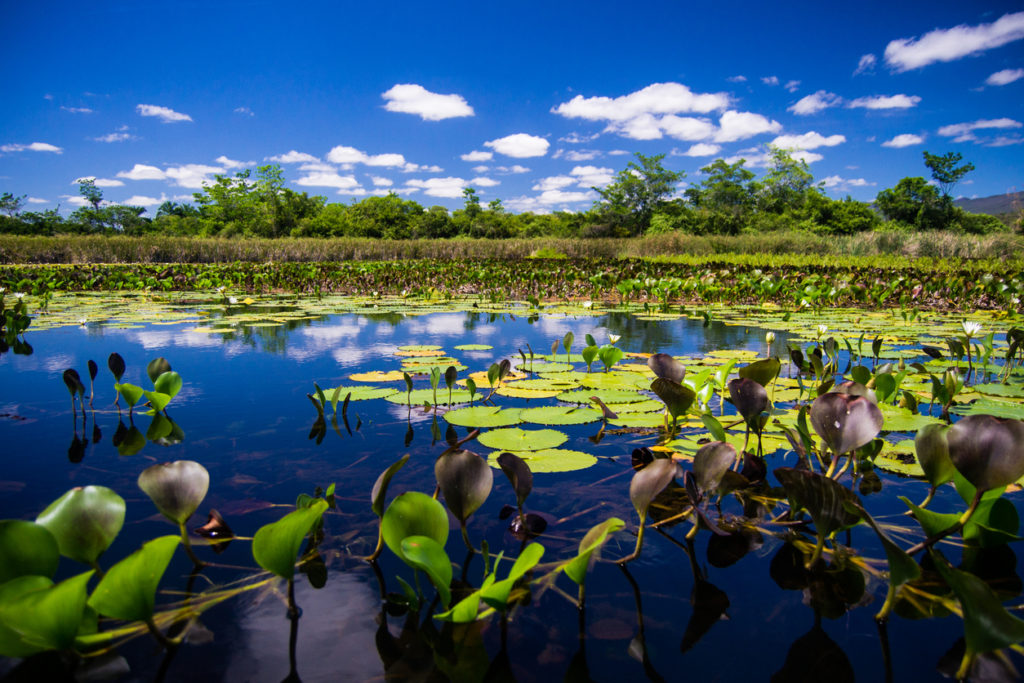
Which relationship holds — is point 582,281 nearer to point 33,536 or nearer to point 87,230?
point 33,536

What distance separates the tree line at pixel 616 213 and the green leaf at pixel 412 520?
4315cm

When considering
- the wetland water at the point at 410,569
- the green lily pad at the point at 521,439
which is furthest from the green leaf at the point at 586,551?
the green lily pad at the point at 521,439

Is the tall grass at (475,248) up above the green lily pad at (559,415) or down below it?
above

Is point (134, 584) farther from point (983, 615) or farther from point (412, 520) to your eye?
point (983, 615)

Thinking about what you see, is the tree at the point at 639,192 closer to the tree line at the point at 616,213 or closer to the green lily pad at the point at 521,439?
the tree line at the point at 616,213

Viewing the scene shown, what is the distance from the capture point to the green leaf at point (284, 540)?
900 millimetres

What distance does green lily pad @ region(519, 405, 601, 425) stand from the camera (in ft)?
7.56

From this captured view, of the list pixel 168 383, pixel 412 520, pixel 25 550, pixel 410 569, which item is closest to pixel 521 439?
pixel 410 569

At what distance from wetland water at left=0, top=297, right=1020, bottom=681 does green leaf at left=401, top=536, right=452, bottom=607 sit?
0.16 m

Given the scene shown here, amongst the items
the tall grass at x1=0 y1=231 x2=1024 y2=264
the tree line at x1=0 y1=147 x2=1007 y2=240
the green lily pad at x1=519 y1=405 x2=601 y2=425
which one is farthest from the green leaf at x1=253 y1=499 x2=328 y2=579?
the tree line at x1=0 y1=147 x2=1007 y2=240

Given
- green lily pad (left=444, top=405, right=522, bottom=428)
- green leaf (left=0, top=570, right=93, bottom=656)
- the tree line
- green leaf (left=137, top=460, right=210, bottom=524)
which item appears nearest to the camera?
green leaf (left=0, top=570, right=93, bottom=656)

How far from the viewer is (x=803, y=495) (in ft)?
3.45

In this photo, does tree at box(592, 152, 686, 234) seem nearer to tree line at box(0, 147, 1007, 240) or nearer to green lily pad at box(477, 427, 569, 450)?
tree line at box(0, 147, 1007, 240)

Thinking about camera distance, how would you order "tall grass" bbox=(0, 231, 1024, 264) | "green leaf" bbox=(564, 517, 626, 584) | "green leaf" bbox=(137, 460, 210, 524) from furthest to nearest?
"tall grass" bbox=(0, 231, 1024, 264), "green leaf" bbox=(137, 460, 210, 524), "green leaf" bbox=(564, 517, 626, 584)
